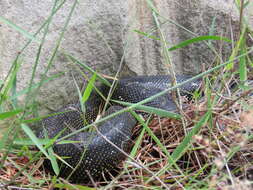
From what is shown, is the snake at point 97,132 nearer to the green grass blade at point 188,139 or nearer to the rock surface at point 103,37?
the rock surface at point 103,37

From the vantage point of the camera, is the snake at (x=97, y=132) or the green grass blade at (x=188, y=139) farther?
the snake at (x=97, y=132)

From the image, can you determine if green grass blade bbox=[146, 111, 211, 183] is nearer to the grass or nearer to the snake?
the grass

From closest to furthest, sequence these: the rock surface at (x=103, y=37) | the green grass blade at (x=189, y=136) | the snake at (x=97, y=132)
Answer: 1. the green grass blade at (x=189, y=136)
2. the snake at (x=97, y=132)
3. the rock surface at (x=103, y=37)

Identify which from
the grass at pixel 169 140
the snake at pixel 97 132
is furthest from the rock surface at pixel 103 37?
the grass at pixel 169 140

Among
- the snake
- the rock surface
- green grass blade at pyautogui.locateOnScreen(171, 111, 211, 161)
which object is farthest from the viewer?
the rock surface

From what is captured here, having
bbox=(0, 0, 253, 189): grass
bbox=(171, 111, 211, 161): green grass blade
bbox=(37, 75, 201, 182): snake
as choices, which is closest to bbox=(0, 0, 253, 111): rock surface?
bbox=(37, 75, 201, 182): snake
